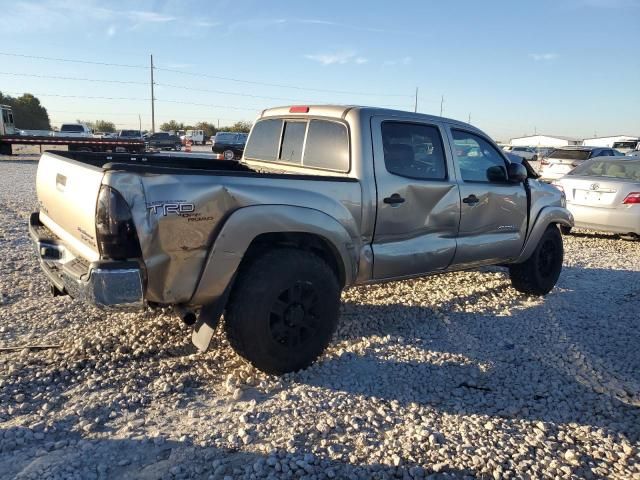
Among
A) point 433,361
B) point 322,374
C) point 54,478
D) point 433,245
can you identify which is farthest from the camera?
point 433,245

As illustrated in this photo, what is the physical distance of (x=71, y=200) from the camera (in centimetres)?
343

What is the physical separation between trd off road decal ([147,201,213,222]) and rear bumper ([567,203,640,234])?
27.4 ft

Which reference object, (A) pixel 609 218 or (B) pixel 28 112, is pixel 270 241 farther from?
(B) pixel 28 112

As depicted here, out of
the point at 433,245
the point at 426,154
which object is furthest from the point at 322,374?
the point at 426,154

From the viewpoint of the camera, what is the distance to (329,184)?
387 centimetres

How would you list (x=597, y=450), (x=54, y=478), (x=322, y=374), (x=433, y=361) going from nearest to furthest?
(x=54, y=478)
(x=597, y=450)
(x=322, y=374)
(x=433, y=361)

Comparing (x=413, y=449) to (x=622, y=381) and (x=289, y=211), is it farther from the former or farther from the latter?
(x=622, y=381)

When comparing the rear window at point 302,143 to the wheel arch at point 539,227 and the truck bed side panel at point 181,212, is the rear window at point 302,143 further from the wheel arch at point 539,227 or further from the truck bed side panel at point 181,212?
the wheel arch at point 539,227

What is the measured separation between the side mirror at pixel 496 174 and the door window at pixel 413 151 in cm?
70

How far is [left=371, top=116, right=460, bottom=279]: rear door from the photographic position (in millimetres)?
4273

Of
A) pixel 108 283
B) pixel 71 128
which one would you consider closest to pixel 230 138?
pixel 71 128

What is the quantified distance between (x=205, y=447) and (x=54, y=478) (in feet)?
2.42

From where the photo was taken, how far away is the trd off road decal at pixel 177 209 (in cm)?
303

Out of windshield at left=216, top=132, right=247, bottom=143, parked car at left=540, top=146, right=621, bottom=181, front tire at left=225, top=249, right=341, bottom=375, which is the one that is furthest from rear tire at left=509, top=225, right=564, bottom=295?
windshield at left=216, top=132, right=247, bottom=143
